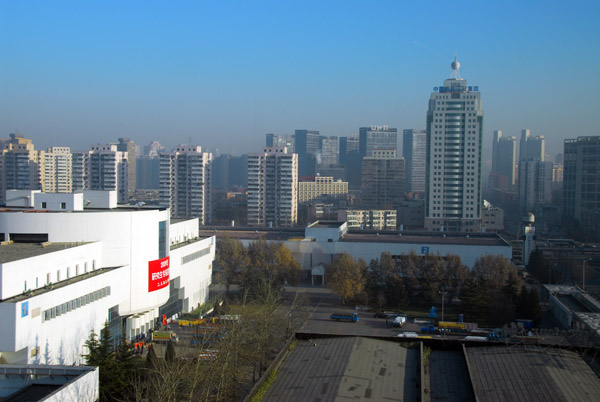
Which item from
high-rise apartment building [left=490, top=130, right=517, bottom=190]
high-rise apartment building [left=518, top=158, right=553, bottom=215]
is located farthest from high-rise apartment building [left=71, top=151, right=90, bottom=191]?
high-rise apartment building [left=490, top=130, right=517, bottom=190]

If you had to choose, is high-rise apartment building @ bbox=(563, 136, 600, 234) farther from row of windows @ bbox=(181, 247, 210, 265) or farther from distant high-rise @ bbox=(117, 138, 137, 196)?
distant high-rise @ bbox=(117, 138, 137, 196)

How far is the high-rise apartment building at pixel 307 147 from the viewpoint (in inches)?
3718

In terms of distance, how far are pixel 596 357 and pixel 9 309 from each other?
9.40 m

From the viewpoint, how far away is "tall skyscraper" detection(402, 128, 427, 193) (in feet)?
294

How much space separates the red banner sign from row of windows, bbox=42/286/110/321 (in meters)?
1.71

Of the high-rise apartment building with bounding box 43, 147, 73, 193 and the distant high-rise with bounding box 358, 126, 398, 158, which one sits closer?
the high-rise apartment building with bounding box 43, 147, 73, 193

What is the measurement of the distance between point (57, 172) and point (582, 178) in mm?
40835

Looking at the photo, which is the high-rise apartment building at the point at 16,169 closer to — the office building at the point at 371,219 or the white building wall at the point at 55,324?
the office building at the point at 371,219

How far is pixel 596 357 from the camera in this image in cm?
939

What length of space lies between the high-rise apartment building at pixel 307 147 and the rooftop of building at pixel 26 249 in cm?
8038

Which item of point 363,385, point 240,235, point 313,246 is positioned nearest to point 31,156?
point 240,235

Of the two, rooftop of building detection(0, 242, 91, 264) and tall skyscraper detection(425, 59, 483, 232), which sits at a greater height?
tall skyscraper detection(425, 59, 483, 232)

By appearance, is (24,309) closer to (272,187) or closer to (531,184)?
(272,187)

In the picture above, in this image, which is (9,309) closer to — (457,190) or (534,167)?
(457,190)
